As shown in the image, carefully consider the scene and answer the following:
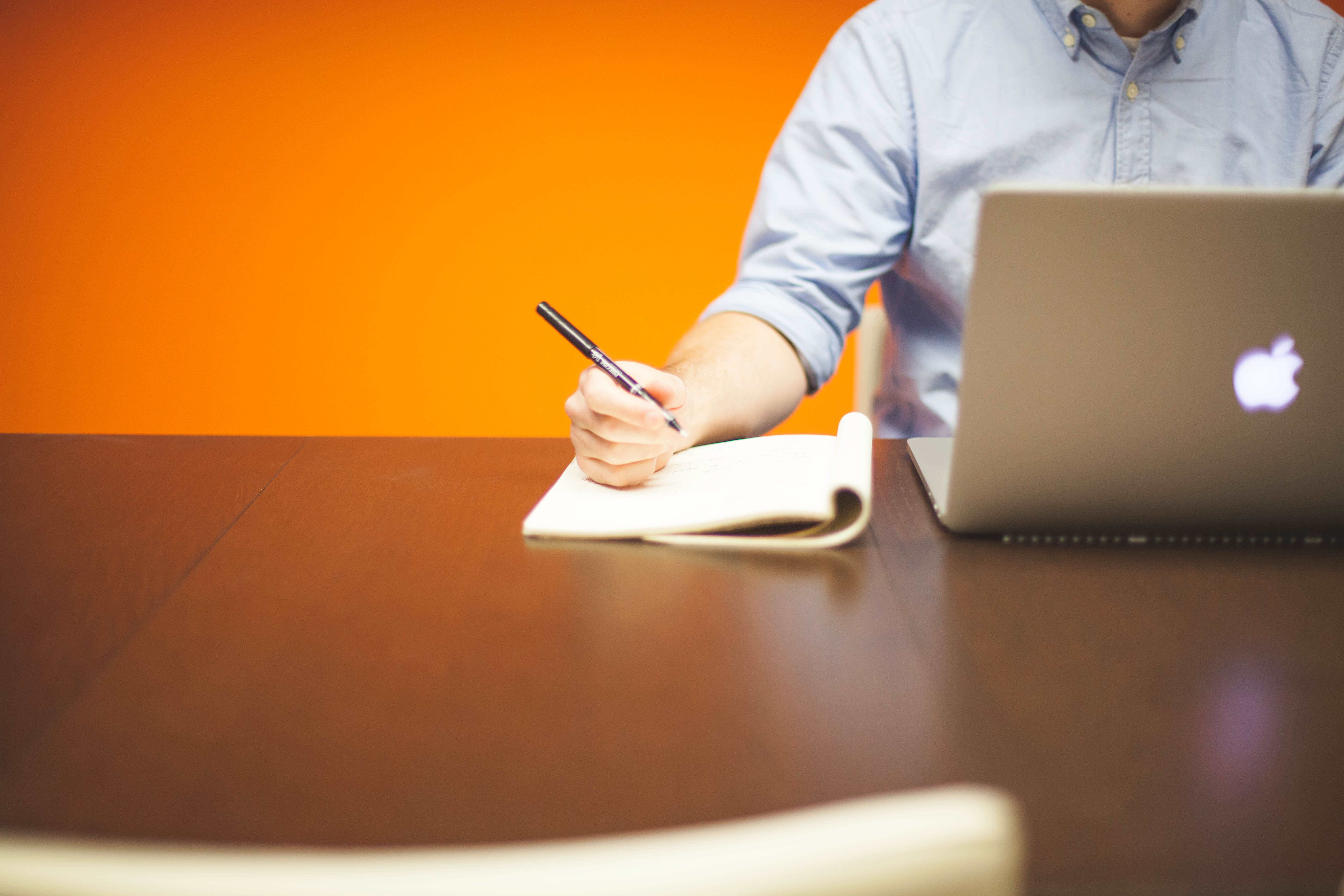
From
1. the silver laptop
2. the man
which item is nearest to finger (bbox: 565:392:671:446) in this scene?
the silver laptop

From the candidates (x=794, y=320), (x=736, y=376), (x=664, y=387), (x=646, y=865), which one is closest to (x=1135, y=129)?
(x=794, y=320)

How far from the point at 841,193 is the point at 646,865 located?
3.69 feet

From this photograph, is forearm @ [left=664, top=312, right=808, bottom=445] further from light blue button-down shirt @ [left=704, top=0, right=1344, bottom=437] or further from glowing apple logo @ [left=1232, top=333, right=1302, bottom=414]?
glowing apple logo @ [left=1232, top=333, right=1302, bottom=414]

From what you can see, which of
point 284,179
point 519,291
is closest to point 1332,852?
point 519,291

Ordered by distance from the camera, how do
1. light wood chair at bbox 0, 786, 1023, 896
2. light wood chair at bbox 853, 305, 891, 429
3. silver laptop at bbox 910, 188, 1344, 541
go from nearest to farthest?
light wood chair at bbox 0, 786, 1023, 896 < silver laptop at bbox 910, 188, 1344, 541 < light wood chair at bbox 853, 305, 891, 429

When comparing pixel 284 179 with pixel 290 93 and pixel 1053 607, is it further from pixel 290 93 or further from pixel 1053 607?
pixel 1053 607

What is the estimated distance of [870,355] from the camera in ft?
4.59

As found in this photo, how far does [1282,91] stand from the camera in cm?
118

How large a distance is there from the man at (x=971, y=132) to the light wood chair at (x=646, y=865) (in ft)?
2.87

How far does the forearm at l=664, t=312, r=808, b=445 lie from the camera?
911 millimetres

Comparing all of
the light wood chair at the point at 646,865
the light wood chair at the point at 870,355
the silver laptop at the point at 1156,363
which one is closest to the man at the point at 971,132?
the light wood chair at the point at 870,355

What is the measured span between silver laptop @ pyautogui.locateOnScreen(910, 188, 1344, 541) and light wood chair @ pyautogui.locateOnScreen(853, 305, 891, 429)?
0.76 meters

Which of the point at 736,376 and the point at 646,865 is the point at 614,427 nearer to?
the point at 736,376

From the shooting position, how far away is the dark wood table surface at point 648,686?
365 millimetres
